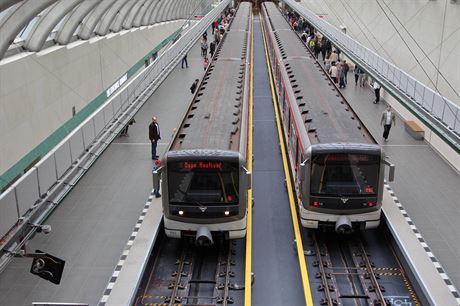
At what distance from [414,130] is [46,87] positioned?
1165 centimetres

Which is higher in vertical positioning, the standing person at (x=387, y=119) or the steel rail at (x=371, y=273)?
the standing person at (x=387, y=119)

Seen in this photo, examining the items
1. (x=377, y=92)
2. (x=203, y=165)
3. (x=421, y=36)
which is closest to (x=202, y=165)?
(x=203, y=165)

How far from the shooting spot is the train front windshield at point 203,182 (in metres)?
10.4

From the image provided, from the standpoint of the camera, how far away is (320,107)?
13656 mm

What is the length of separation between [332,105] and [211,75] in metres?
5.32

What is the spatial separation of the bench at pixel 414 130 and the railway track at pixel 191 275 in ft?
29.2

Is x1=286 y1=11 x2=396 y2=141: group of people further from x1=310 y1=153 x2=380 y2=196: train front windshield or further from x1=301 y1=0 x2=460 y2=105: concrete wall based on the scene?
x1=310 y1=153 x2=380 y2=196: train front windshield

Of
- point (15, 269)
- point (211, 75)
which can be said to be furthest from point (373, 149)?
point (211, 75)

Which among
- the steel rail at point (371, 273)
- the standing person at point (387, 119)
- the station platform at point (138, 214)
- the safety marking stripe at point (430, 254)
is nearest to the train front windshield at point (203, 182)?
the station platform at point (138, 214)

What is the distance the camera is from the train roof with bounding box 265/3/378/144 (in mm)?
11500

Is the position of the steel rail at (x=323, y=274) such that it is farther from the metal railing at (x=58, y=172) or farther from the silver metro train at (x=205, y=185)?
the metal railing at (x=58, y=172)

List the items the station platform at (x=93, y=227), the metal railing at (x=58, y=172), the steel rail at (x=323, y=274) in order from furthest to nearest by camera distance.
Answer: the station platform at (x=93, y=227)
the steel rail at (x=323, y=274)
the metal railing at (x=58, y=172)

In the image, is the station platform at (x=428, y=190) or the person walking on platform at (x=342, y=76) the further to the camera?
the person walking on platform at (x=342, y=76)

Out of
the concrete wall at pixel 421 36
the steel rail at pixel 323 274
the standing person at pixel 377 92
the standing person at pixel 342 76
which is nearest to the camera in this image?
the steel rail at pixel 323 274
